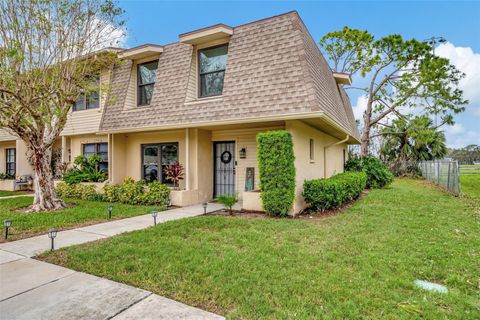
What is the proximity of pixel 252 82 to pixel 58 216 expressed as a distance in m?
6.67

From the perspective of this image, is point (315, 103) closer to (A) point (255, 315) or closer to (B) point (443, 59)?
(A) point (255, 315)

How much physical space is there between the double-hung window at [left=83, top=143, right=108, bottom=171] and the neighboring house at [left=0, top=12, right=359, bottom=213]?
45 millimetres

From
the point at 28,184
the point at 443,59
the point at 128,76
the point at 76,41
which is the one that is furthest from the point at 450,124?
the point at 28,184

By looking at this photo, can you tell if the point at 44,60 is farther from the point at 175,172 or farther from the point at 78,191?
the point at 78,191

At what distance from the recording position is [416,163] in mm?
24703

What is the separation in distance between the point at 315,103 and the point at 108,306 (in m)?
5.83

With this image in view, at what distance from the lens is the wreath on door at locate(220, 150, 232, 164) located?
10.1 m

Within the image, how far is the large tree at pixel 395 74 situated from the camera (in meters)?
21.2

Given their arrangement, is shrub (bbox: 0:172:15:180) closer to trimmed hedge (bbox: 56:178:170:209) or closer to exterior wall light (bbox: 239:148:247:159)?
trimmed hedge (bbox: 56:178:170:209)

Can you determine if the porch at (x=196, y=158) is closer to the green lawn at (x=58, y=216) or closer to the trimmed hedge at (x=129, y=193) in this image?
the trimmed hedge at (x=129, y=193)

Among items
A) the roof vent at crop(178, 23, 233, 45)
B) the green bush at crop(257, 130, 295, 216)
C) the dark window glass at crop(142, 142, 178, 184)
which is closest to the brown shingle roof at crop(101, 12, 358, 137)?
the roof vent at crop(178, 23, 233, 45)

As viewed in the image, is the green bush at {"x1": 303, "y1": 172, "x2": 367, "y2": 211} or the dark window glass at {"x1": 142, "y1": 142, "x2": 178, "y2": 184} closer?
the green bush at {"x1": 303, "y1": 172, "x2": 367, "y2": 211}

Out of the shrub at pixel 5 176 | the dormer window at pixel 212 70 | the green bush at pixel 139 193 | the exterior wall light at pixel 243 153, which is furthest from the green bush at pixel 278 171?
the shrub at pixel 5 176

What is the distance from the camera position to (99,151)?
12211 mm
